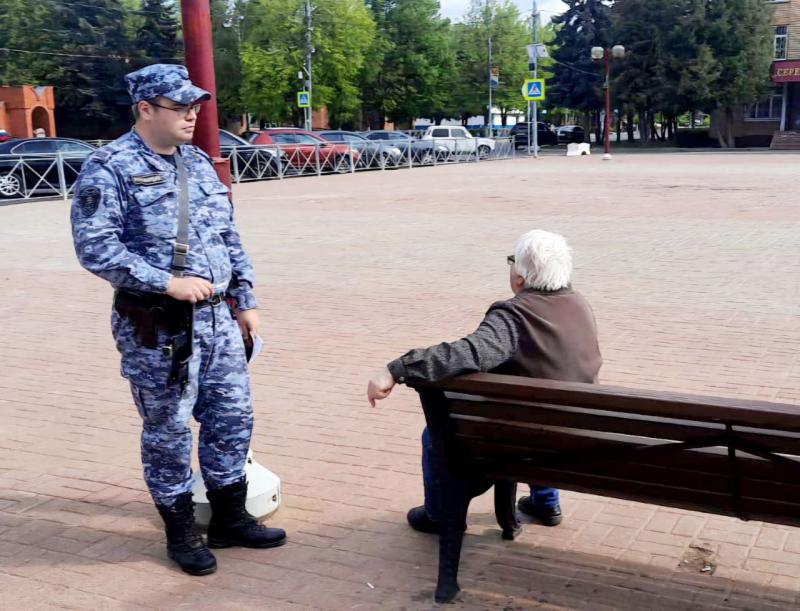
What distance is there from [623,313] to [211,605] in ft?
16.8

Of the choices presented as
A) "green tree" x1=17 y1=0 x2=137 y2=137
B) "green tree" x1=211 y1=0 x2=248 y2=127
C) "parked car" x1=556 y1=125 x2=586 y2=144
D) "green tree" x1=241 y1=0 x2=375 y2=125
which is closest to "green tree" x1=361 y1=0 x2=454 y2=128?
"green tree" x1=241 y1=0 x2=375 y2=125

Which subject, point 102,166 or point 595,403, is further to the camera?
point 102,166

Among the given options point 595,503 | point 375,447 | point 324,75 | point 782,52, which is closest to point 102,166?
point 375,447

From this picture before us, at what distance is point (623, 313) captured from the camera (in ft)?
24.8

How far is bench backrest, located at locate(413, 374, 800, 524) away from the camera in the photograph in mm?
2627

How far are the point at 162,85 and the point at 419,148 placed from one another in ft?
98.6

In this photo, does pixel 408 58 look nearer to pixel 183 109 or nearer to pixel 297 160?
pixel 297 160

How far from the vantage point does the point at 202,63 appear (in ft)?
11.9

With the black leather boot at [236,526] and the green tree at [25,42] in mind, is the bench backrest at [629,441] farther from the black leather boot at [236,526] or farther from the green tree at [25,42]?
the green tree at [25,42]

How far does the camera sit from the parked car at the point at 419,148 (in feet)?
105

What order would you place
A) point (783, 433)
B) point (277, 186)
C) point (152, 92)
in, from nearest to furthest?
point (783, 433), point (152, 92), point (277, 186)

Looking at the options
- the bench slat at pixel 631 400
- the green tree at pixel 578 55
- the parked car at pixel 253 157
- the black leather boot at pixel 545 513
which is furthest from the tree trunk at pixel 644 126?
the bench slat at pixel 631 400

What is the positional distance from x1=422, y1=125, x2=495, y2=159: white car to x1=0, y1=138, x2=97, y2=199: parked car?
1629 centimetres

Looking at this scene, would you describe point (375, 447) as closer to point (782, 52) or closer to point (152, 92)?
point (152, 92)
